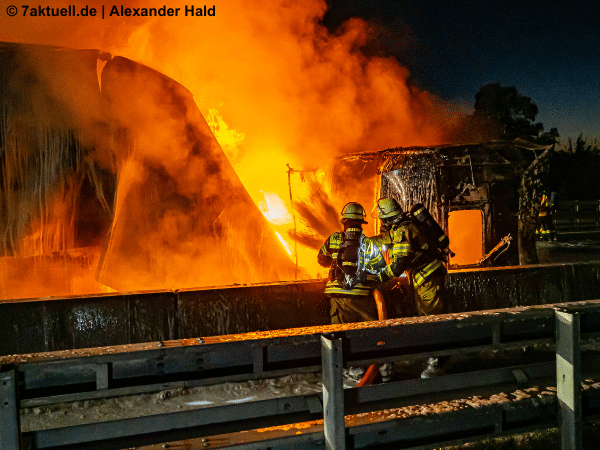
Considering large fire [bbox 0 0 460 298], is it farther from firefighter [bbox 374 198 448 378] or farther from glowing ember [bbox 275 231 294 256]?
firefighter [bbox 374 198 448 378]

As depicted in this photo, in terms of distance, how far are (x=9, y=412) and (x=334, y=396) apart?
5.21 ft

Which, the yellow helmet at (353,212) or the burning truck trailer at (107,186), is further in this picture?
the burning truck trailer at (107,186)

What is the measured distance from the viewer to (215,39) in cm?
1166

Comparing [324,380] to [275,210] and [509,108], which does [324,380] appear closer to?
[275,210]

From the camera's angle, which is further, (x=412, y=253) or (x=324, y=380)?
(x=412, y=253)

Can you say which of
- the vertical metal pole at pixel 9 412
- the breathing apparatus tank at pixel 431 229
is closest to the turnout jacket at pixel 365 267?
the breathing apparatus tank at pixel 431 229

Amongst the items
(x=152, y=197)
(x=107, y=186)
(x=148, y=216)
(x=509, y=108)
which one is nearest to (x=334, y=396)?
(x=148, y=216)

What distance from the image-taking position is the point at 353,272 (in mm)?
5227

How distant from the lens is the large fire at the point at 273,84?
10602mm

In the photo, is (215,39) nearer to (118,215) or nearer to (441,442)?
(118,215)

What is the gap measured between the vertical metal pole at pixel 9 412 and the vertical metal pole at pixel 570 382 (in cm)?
318

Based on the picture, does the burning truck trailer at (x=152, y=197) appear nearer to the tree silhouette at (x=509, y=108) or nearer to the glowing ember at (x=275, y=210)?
the glowing ember at (x=275, y=210)

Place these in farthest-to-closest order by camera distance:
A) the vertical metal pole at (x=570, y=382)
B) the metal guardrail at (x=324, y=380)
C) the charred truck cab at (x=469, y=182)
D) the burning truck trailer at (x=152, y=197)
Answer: the charred truck cab at (x=469, y=182) < the burning truck trailer at (x=152, y=197) < the vertical metal pole at (x=570, y=382) < the metal guardrail at (x=324, y=380)

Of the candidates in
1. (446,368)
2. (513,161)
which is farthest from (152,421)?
(513,161)
